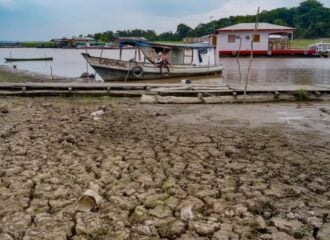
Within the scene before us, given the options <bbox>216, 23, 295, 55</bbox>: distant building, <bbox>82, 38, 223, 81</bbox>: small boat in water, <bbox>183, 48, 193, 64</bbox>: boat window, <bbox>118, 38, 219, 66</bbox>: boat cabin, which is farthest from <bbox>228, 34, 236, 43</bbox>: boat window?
<bbox>183, 48, 193, 64</bbox>: boat window

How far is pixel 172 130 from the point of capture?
726 centimetres

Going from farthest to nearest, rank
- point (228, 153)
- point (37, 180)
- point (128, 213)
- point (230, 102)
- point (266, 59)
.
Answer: point (266, 59) → point (230, 102) → point (228, 153) → point (37, 180) → point (128, 213)

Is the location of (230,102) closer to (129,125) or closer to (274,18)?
(129,125)

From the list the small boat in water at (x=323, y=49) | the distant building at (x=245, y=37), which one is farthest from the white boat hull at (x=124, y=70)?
the small boat in water at (x=323, y=49)

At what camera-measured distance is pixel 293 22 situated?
8162 centimetres

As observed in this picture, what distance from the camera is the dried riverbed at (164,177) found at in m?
3.60

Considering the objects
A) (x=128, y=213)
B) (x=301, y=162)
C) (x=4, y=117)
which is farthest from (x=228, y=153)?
(x=4, y=117)

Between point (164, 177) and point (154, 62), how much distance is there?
16777mm

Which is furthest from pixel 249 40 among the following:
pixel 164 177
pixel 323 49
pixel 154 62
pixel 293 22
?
pixel 293 22

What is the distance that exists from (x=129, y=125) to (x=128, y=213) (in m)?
3.84

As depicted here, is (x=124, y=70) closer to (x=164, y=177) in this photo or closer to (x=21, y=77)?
(x=21, y=77)

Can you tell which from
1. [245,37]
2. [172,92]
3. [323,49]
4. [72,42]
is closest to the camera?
[172,92]

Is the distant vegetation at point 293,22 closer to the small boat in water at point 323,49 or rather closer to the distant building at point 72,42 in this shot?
the distant building at point 72,42

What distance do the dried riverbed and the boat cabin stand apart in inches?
507
